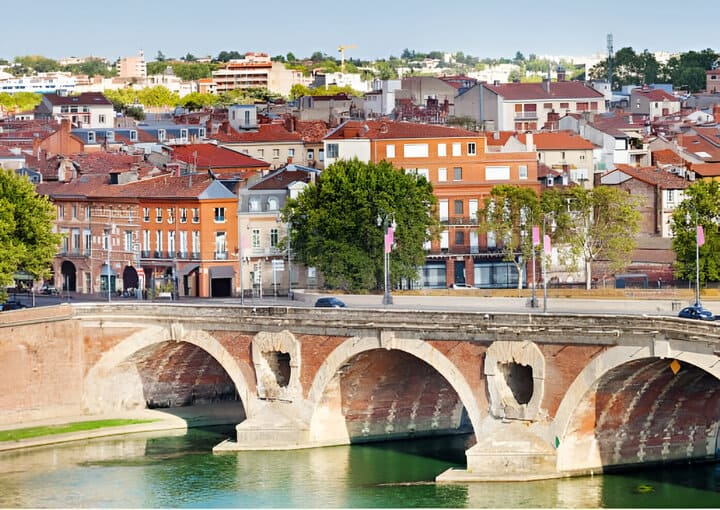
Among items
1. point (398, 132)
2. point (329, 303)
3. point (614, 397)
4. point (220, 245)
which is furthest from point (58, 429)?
point (398, 132)

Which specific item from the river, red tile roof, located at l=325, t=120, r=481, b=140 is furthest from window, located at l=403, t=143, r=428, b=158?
the river

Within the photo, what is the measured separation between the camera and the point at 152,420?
284 ft

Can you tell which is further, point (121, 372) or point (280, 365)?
point (121, 372)

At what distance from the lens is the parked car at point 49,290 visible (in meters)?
111

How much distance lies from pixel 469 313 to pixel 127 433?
19242 millimetres

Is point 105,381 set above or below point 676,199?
below

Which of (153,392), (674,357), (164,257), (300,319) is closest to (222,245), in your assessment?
(164,257)

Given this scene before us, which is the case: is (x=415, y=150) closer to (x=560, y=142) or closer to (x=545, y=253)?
(x=560, y=142)

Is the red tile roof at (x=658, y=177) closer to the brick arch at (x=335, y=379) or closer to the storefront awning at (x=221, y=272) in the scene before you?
the storefront awning at (x=221, y=272)

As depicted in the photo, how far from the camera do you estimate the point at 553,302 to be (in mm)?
86938

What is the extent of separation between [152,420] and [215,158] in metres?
42.1

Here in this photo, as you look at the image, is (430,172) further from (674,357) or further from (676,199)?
(674,357)

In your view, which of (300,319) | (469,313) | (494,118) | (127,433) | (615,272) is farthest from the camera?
(494,118)

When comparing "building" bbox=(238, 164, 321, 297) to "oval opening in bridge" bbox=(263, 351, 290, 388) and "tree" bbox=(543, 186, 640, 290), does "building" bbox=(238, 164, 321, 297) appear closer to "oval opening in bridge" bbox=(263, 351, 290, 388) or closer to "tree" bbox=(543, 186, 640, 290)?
"tree" bbox=(543, 186, 640, 290)
